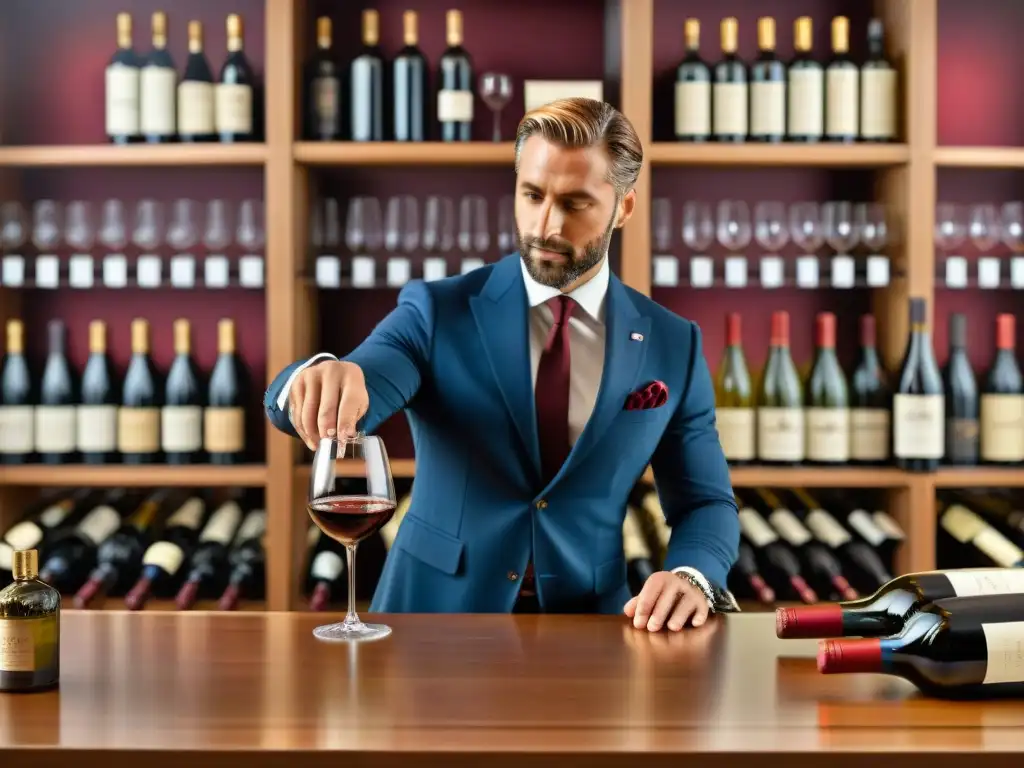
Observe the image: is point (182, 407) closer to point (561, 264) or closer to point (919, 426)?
Answer: point (561, 264)

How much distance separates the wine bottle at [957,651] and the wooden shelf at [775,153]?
1.90 metres

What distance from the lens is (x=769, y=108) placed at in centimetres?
280

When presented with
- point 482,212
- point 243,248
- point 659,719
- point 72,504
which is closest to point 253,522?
point 72,504

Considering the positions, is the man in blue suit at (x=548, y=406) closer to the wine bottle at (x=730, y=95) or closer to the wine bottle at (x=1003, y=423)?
the wine bottle at (x=730, y=95)

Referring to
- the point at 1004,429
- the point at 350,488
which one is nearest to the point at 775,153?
the point at 1004,429

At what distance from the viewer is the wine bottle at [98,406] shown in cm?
284

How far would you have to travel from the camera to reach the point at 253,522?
116 inches

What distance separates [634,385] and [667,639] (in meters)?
0.62

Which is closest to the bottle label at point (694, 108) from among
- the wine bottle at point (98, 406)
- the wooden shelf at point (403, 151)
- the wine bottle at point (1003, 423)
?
the wooden shelf at point (403, 151)

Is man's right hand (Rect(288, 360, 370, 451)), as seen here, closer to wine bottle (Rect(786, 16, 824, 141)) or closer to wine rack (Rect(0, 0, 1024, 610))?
wine rack (Rect(0, 0, 1024, 610))

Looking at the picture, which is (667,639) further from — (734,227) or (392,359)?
(734,227)

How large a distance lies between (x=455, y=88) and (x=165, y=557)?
4.50 feet

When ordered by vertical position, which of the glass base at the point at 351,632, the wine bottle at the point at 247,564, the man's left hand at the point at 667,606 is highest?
the man's left hand at the point at 667,606

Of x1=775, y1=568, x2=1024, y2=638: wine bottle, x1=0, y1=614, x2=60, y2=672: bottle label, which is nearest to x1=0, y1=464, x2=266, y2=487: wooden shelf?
x1=0, y1=614, x2=60, y2=672: bottle label
